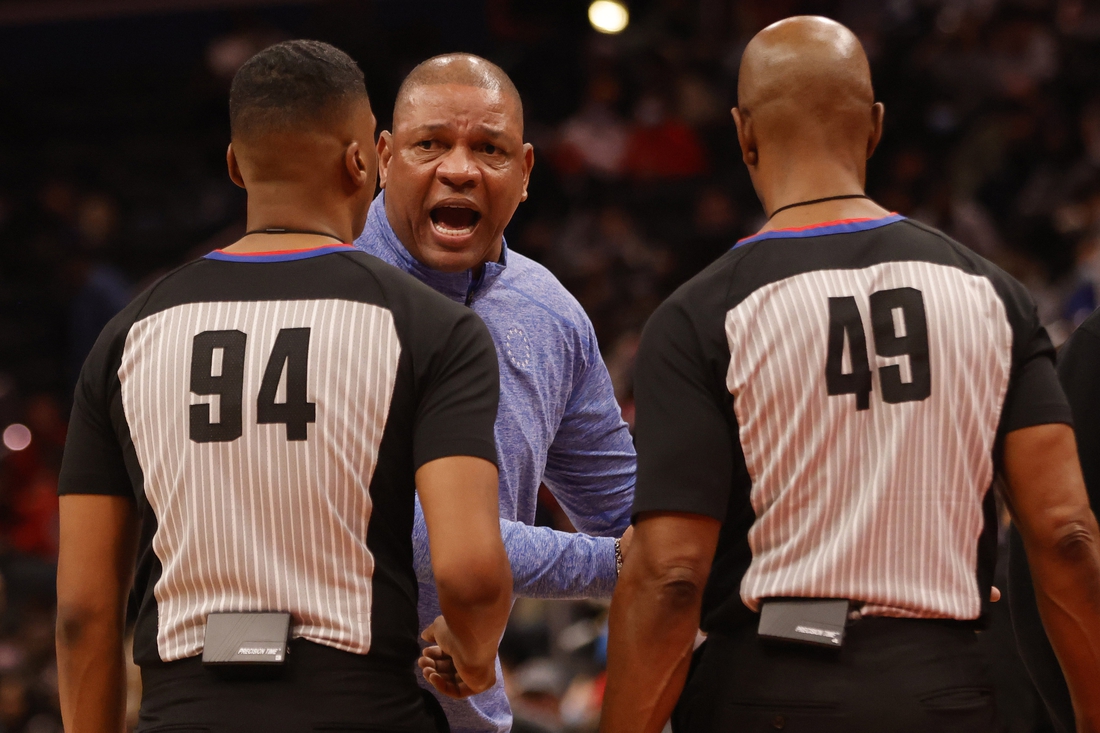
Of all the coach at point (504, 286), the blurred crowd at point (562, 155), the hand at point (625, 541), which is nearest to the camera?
the hand at point (625, 541)

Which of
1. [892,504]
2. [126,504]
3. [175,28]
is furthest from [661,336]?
[175,28]

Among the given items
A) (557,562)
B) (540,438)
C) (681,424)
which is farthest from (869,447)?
(540,438)

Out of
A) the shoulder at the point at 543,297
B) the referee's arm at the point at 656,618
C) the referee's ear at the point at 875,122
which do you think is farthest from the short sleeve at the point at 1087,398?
the shoulder at the point at 543,297

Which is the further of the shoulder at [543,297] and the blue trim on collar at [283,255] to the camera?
the shoulder at [543,297]

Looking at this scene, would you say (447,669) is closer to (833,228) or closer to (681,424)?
(681,424)

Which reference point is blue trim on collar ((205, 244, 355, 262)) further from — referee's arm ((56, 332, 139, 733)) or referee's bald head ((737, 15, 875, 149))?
referee's bald head ((737, 15, 875, 149))

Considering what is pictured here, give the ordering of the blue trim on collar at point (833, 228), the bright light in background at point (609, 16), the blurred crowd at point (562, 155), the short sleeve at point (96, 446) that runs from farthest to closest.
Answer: the bright light in background at point (609, 16)
the blurred crowd at point (562, 155)
the blue trim on collar at point (833, 228)
the short sleeve at point (96, 446)

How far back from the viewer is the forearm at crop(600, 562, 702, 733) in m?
2.46

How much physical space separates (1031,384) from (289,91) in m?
1.50

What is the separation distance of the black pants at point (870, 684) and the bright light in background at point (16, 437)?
8.82 metres

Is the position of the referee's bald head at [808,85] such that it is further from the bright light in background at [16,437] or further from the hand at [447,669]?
the bright light in background at [16,437]

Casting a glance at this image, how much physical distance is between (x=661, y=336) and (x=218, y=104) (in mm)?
10321

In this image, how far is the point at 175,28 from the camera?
13.3 meters

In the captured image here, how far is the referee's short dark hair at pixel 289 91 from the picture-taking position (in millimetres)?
2480
